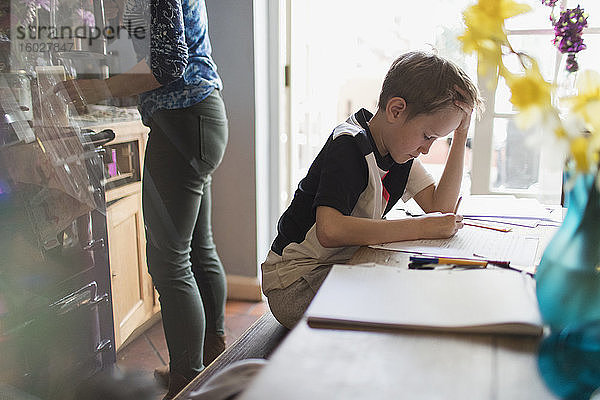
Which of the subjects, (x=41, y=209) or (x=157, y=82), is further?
(x=157, y=82)

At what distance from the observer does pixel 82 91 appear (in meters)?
1.22

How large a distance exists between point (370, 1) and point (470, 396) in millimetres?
3912

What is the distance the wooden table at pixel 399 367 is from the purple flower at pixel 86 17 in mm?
867

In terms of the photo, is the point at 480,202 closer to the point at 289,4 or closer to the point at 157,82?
the point at 157,82

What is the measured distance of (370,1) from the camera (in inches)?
160

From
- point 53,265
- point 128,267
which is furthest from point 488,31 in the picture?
point 128,267

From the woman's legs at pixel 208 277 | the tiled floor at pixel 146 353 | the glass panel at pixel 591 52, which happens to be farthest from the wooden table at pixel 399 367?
the glass panel at pixel 591 52

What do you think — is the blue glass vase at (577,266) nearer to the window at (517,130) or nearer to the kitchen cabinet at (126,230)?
the kitchen cabinet at (126,230)

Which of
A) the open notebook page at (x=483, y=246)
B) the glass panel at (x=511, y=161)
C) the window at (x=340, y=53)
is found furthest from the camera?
the window at (x=340, y=53)

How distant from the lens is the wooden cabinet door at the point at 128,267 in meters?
1.38

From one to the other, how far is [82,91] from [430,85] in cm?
74

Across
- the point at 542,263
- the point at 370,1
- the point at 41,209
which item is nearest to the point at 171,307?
the point at 41,209

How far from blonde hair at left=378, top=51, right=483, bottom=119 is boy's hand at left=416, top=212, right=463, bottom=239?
0.24 metres

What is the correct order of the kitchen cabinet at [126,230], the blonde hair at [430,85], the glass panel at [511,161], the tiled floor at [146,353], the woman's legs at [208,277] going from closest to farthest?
the blonde hair at [430,85]
the kitchen cabinet at [126,230]
the tiled floor at [146,353]
the woman's legs at [208,277]
the glass panel at [511,161]
